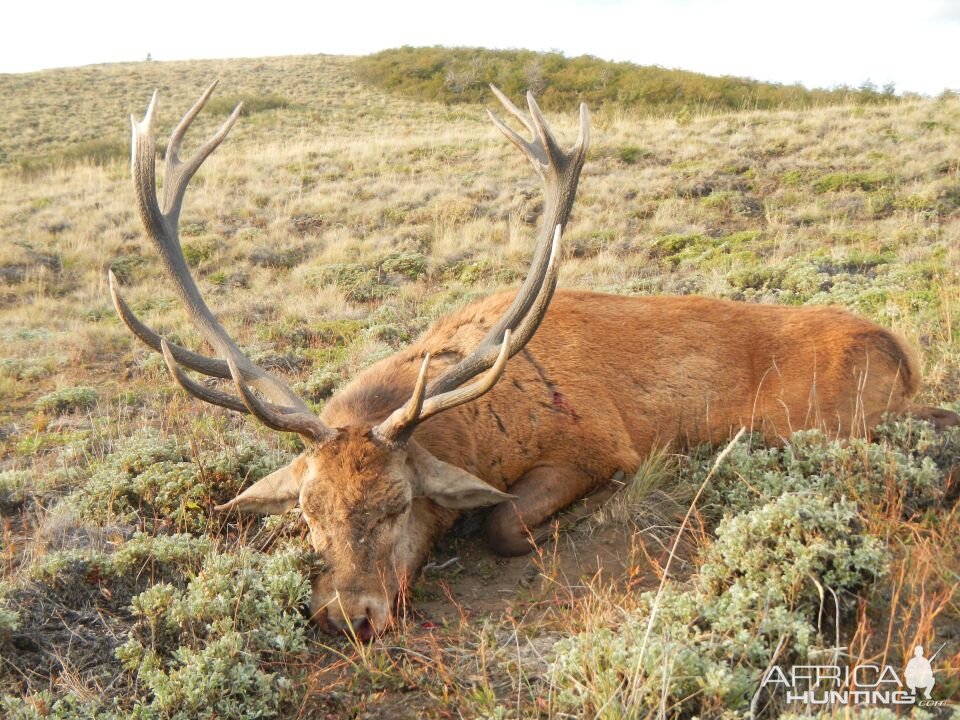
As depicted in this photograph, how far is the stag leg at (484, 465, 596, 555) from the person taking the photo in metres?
4.08

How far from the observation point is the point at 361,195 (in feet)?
55.7

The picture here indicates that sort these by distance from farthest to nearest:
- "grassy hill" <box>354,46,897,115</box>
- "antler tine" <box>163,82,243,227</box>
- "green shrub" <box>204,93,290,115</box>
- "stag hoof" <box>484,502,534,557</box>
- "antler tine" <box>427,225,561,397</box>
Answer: "green shrub" <box>204,93,290,115</box> → "grassy hill" <box>354,46,897,115</box> → "antler tine" <box>163,82,243,227</box> → "stag hoof" <box>484,502,534,557</box> → "antler tine" <box>427,225,561,397</box>

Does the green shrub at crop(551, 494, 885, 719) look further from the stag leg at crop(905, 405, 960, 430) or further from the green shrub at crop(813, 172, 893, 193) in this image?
the green shrub at crop(813, 172, 893, 193)

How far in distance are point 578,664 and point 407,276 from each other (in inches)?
377

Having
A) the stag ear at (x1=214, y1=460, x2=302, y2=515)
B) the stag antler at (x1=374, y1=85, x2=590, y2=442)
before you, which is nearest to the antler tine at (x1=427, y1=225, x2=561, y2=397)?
the stag antler at (x1=374, y1=85, x2=590, y2=442)

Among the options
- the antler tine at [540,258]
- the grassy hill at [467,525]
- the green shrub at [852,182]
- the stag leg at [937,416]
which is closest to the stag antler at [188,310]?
the grassy hill at [467,525]

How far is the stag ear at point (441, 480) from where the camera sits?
3844 millimetres

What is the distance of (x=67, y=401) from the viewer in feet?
23.5

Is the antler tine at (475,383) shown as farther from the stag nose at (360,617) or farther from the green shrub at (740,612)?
the green shrub at (740,612)

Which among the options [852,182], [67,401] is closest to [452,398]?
[67,401]

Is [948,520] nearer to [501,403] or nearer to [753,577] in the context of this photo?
[753,577]

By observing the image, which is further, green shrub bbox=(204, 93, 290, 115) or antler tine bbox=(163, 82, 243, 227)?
green shrub bbox=(204, 93, 290, 115)

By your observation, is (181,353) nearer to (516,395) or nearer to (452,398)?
(452,398)

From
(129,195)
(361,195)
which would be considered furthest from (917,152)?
(129,195)
